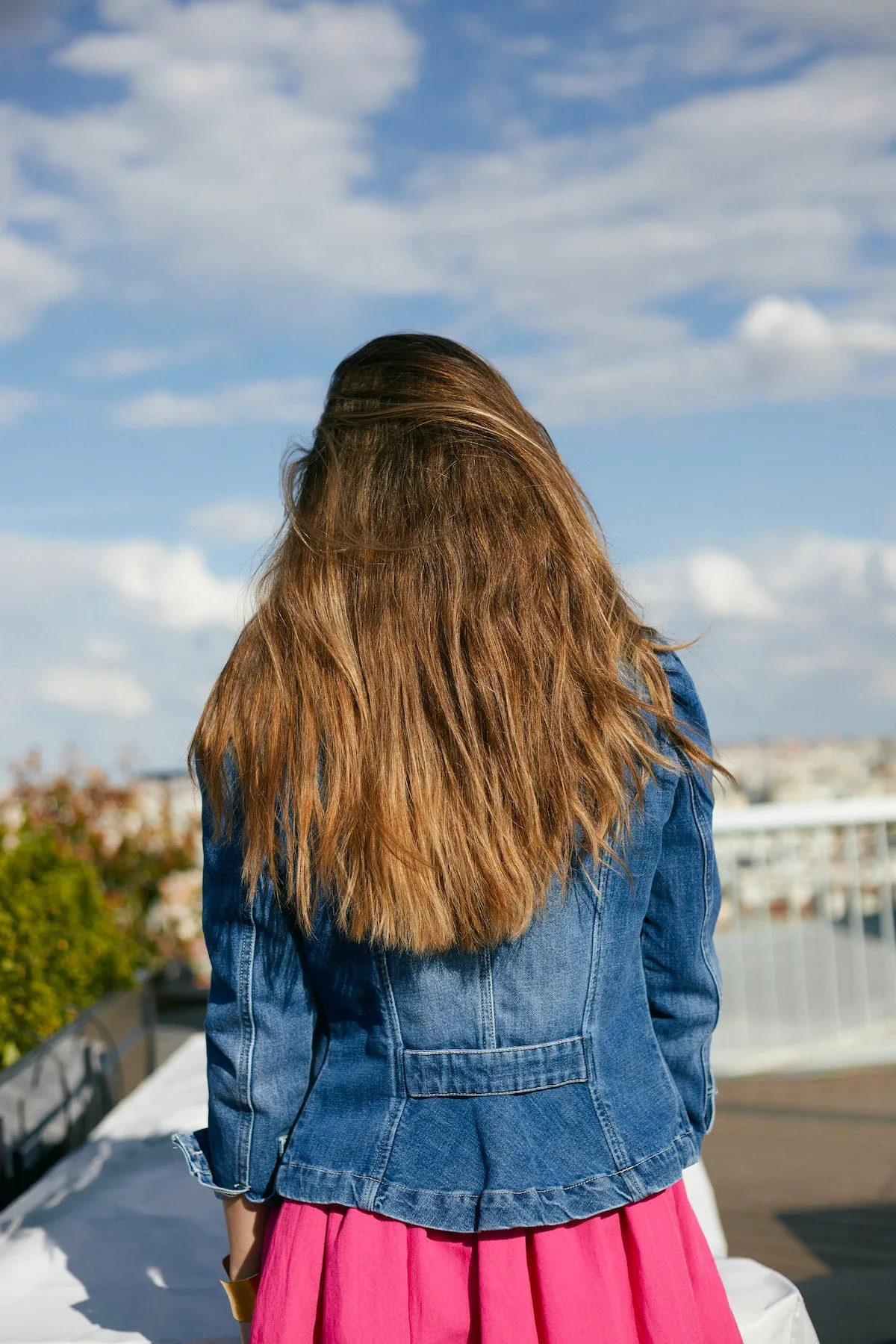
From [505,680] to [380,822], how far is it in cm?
16


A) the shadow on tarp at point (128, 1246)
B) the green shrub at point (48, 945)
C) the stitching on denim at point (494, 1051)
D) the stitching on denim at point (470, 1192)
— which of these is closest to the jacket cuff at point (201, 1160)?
the stitching on denim at point (470, 1192)

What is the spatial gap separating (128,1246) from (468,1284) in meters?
1.23

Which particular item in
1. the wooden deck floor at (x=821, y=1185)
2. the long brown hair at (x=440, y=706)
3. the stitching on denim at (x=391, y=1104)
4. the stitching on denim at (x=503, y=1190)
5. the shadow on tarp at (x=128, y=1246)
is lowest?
the wooden deck floor at (x=821, y=1185)

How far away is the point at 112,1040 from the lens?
287 cm

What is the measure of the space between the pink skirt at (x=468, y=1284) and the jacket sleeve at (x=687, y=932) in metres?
0.18

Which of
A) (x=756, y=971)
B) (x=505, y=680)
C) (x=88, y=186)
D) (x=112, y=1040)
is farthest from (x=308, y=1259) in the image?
(x=88, y=186)

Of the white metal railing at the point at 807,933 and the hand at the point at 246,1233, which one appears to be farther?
the white metal railing at the point at 807,933

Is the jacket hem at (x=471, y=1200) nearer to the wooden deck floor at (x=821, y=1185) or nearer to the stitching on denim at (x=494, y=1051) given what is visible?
the stitching on denim at (x=494, y=1051)

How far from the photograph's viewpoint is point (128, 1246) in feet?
6.15

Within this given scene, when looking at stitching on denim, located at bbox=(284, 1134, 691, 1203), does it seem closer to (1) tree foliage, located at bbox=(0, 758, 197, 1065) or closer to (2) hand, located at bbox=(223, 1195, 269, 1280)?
(2) hand, located at bbox=(223, 1195, 269, 1280)

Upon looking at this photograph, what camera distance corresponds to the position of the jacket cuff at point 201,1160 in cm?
101

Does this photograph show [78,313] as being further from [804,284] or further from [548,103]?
[804,284]

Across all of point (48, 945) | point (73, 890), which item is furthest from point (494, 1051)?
point (73, 890)

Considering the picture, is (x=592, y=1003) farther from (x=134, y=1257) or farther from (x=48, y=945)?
(x=48, y=945)
